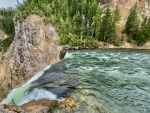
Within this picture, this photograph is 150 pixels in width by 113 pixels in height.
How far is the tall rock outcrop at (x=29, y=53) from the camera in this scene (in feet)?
106

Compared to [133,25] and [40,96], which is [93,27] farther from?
[40,96]

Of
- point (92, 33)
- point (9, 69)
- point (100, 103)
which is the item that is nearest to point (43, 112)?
point (100, 103)

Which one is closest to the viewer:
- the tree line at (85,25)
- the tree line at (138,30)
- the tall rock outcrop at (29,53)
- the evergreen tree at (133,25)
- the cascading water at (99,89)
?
the cascading water at (99,89)

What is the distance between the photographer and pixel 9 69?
115 ft

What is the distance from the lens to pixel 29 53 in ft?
109

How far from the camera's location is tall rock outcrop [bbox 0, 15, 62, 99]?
106ft

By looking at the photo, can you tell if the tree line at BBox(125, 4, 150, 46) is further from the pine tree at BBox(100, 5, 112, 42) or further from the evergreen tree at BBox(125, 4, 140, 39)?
the pine tree at BBox(100, 5, 112, 42)

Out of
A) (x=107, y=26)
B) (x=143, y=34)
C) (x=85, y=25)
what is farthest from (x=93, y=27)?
(x=143, y=34)

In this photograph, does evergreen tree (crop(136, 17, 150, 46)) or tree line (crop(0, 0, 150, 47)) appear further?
evergreen tree (crop(136, 17, 150, 46))

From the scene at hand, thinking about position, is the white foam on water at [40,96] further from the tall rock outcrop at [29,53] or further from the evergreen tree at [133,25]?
the evergreen tree at [133,25]

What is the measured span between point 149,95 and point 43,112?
1059cm

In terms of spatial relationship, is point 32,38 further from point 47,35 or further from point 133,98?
point 133,98

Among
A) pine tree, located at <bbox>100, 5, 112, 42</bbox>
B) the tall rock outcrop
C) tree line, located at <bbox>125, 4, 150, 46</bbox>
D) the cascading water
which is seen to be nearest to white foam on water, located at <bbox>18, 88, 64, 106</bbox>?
the cascading water

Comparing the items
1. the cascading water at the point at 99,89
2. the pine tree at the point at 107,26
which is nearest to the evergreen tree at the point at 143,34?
the pine tree at the point at 107,26
